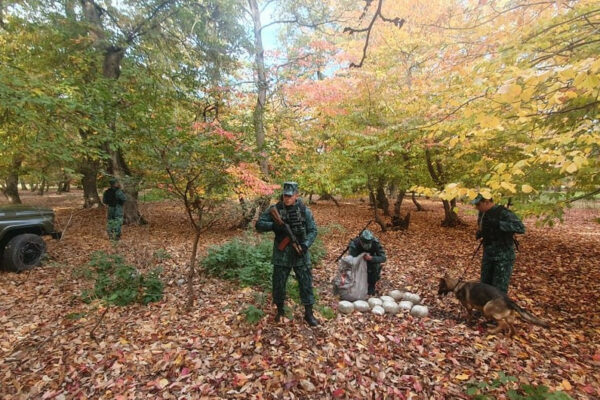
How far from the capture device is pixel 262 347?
3.46 meters

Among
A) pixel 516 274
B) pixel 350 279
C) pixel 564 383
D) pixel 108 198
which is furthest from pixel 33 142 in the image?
pixel 516 274

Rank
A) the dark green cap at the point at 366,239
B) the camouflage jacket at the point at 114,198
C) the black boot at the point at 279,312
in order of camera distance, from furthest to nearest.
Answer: the camouflage jacket at the point at 114,198
the dark green cap at the point at 366,239
the black boot at the point at 279,312

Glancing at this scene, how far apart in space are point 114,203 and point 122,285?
3675mm

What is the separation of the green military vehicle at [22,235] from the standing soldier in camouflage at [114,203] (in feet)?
5.25

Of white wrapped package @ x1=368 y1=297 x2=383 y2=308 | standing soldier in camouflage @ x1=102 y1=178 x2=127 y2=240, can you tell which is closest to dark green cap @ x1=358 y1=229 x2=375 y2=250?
white wrapped package @ x1=368 y1=297 x2=383 y2=308

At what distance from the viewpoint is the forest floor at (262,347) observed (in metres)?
2.84

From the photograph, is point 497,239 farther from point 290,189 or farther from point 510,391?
point 290,189

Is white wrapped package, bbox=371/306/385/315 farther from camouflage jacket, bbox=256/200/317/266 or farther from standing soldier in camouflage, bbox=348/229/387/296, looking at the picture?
camouflage jacket, bbox=256/200/317/266

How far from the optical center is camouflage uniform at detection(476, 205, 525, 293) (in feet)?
12.8

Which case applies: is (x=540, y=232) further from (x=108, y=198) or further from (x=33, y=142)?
(x=33, y=142)

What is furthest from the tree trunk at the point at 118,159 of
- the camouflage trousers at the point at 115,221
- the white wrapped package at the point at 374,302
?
the white wrapped package at the point at 374,302

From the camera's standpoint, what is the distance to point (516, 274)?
623cm

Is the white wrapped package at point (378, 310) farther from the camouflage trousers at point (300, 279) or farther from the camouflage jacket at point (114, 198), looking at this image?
the camouflage jacket at point (114, 198)

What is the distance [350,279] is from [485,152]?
470cm
